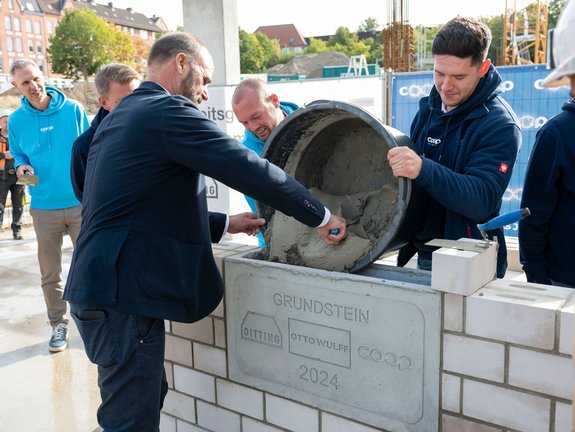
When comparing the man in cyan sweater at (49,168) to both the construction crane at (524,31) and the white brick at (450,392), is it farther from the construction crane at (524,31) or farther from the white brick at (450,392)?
the construction crane at (524,31)

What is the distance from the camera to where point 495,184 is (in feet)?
6.89

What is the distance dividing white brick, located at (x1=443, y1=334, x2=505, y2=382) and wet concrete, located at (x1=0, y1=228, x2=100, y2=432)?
2356 mm

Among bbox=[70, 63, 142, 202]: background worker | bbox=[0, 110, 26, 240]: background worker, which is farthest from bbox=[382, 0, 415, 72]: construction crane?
bbox=[70, 63, 142, 202]: background worker

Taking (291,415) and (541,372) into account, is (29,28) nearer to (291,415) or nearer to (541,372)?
(291,415)

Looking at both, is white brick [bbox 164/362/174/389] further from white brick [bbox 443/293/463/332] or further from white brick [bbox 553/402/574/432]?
white brick [bbox 553/402/574/432]

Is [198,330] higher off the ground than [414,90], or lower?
lower

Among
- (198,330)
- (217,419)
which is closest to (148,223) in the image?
(198,330)

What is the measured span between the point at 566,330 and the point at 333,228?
3.08 feet

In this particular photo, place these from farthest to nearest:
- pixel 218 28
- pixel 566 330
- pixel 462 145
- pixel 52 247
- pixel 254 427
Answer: pixel 218 28, pixel 52 247, pixel 254 427, pixel 462 145, pixel 566 330

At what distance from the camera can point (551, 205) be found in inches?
98.7

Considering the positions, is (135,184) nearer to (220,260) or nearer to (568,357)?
(220,260)

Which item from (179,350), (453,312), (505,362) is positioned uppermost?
(453,312)

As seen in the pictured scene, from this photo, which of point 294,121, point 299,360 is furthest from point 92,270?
point 294,121

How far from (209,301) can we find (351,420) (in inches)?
29.5
